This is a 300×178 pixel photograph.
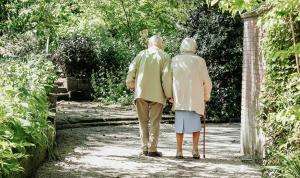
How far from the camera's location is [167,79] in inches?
372

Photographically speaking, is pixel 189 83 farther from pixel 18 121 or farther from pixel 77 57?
pixel 77 57

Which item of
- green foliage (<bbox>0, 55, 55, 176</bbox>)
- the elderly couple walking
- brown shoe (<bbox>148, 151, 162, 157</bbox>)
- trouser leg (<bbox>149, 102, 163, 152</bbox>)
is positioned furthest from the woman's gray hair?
green foliage (<bbox>0, 55, 55, 176</bbox>)

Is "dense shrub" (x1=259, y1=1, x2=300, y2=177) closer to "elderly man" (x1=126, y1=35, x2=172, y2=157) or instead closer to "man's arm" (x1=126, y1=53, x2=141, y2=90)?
"elderly man" (x1=126, y1=35, x2=172, y2=157)

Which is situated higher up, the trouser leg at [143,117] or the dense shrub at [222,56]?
the dense shrub at [222,56]

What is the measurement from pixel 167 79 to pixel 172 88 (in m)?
0.19

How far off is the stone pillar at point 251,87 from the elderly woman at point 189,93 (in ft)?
2.23

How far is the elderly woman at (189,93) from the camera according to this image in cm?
923

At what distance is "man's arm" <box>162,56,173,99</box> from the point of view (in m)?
9.43

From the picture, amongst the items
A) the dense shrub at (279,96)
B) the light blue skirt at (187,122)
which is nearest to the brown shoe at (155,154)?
the light blue skirt at (187,122)

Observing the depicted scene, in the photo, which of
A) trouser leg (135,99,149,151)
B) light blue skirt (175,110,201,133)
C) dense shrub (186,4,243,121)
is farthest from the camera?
dense shrub (186,4,243,121)

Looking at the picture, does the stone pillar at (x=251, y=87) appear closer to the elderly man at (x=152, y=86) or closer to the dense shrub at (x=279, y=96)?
the dense shrub at (x=279, y=96)

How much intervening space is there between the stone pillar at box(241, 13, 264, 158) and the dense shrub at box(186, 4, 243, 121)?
23.2ft

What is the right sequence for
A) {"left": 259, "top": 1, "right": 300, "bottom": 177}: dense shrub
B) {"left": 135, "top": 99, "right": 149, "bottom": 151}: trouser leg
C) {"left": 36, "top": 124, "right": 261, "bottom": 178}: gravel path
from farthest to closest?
{"left": 135, "top": 99, "right": 149, "bottom": 151}: trouser leg, {"left": 36, "top": 124, "right": 261, "bottom": 178}: gravel path, {"left": 259, "top": 1, "right": 300, "bottom": 177}: dense shrub

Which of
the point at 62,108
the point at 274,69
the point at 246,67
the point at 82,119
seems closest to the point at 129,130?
the point at 82,119
